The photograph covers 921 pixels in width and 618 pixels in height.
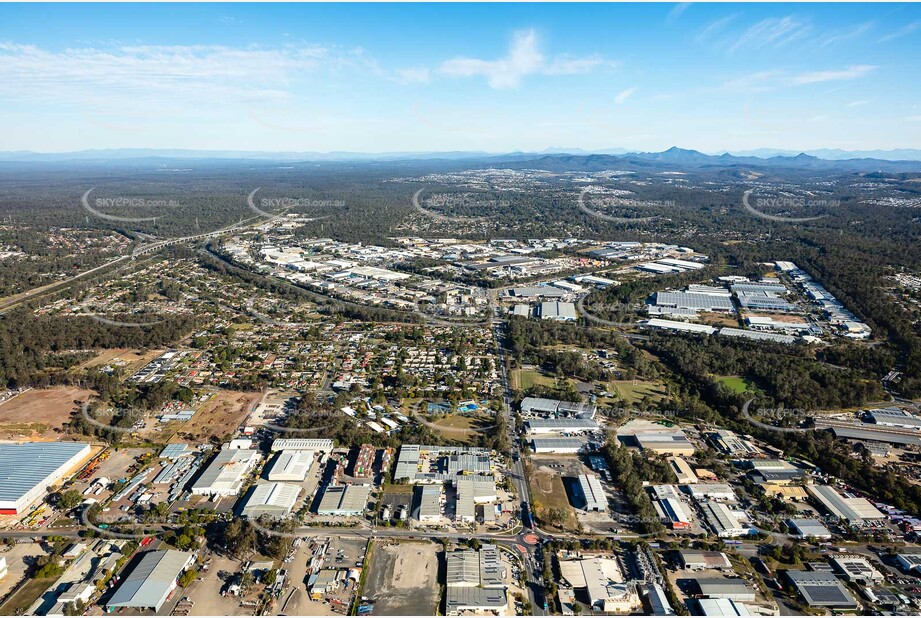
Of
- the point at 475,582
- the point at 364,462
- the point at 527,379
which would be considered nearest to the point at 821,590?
the point at 475,582

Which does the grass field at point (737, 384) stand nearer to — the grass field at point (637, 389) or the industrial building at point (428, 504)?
the grass field at point (637, 389)

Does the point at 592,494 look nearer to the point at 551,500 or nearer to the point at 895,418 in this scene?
the point at 551,500

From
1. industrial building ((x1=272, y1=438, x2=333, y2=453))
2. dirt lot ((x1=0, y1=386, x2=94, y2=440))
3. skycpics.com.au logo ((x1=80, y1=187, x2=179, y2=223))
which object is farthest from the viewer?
skycpics.com.au logo ((x1=80, y1=187, x2=179, y2=223))

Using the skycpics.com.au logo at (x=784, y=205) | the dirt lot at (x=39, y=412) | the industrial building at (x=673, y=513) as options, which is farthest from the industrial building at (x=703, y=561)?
the skycpics.com.au logo at (x=784, y=205)

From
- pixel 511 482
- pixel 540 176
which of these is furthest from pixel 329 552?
pixel 540 176

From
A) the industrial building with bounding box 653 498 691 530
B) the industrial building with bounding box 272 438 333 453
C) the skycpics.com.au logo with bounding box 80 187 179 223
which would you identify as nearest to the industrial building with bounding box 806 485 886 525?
the industrial building with bounding box 653 498 691 530

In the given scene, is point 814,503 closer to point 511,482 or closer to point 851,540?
point 851,540

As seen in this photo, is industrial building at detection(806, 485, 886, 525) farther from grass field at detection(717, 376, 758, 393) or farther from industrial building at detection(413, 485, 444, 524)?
industrial building at detection(413, 485, 444, 524)
